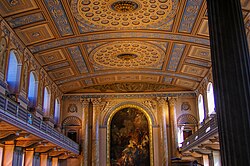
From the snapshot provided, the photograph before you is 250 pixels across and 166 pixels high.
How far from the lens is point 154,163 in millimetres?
27391

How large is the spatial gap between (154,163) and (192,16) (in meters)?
14.4

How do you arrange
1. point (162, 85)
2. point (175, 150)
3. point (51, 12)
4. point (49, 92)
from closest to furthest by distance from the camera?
point (51, 12) → point (49, 92) → point (175, 150) → point (162, 85)

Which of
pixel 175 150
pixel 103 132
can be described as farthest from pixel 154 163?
pixel 103 132

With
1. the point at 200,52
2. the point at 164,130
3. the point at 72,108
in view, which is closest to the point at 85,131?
the point at 72,108

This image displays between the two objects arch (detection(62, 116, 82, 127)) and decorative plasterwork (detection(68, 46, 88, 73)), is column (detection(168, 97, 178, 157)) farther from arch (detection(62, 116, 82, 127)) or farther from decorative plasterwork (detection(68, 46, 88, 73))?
decorative plasterwork (detection(68, 46, 88, 73))

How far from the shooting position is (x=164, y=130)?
27.7 m

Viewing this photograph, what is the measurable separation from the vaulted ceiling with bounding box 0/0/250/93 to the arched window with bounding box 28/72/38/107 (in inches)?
56.5

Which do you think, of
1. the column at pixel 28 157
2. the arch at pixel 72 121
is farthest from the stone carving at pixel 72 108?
the column at pixel 28 157

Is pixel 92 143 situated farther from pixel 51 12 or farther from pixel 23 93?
pixel 51 12

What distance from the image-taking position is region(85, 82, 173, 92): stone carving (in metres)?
29.3

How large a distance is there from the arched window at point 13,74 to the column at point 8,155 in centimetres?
328

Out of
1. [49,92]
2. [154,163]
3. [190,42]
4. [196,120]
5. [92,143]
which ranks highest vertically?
[190,42]

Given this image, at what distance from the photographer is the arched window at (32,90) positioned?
2150 cm

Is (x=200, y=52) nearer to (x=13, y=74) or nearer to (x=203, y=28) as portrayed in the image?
(x=203, y=28)
